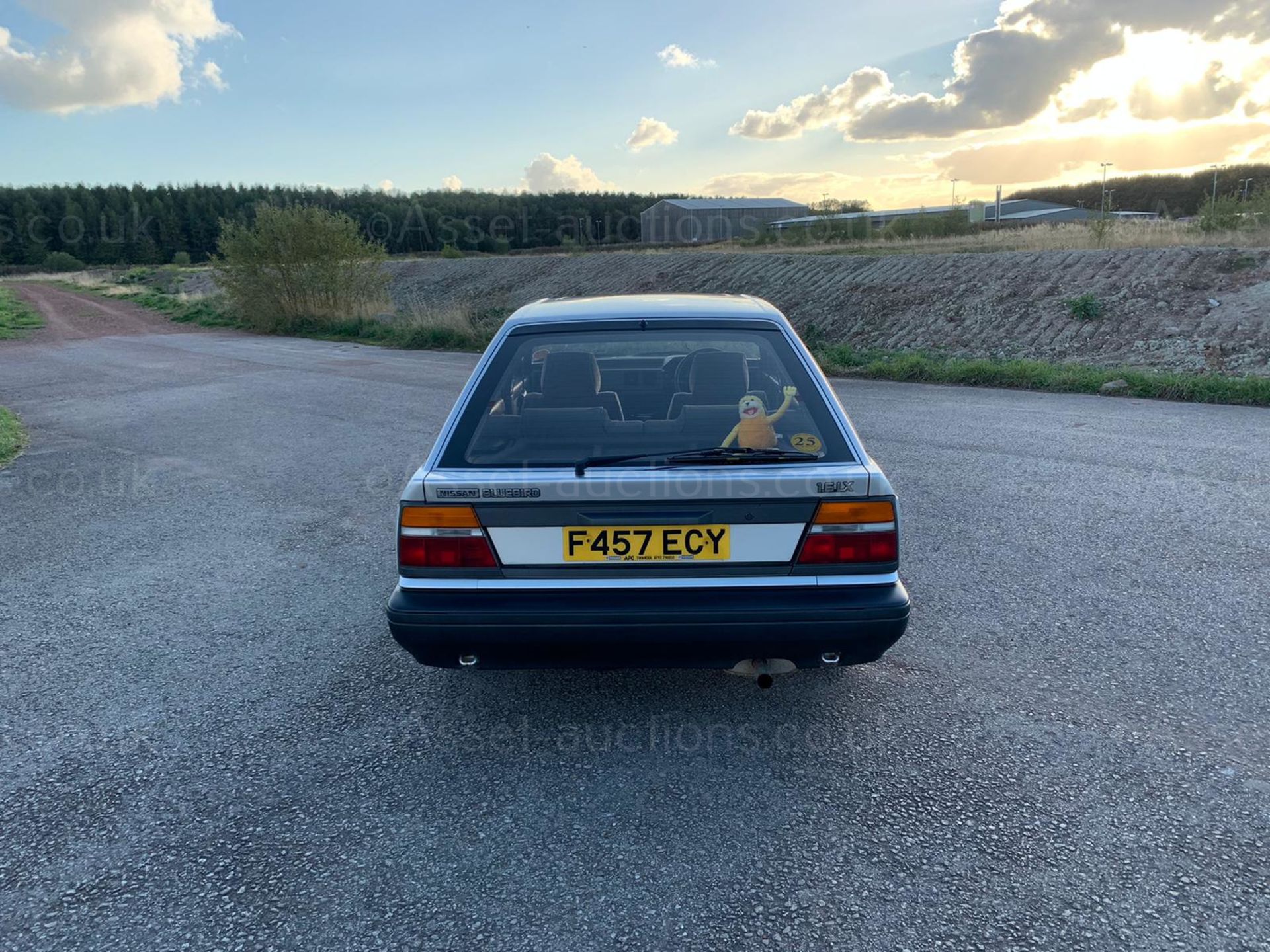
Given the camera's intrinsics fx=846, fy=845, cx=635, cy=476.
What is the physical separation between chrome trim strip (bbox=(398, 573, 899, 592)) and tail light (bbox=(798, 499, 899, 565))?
7 centimetres

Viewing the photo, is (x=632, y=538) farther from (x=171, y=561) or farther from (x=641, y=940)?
(x=171, y=561)

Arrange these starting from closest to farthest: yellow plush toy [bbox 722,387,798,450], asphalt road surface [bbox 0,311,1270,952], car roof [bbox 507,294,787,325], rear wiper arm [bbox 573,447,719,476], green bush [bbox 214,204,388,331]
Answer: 1. asphalt road surface [bbox 0,311,1270,952]
2. rear wiper arm [bbox 573,447,719,476]
3. yellow plush toy [bbox 722,387,798,450]
4. car roof [bbox 507,294,787,325]
5. green bush [bbox 214,204,388,331]

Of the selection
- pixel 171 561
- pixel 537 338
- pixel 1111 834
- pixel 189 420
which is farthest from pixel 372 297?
pixel 1111 834

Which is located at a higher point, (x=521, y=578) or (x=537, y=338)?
(x=537, y=338)

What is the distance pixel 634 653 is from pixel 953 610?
1985 millimetres

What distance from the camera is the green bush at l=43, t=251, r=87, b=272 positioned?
262ft

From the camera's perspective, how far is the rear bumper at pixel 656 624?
278cm

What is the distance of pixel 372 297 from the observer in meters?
27.0

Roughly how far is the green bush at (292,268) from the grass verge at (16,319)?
231 inches

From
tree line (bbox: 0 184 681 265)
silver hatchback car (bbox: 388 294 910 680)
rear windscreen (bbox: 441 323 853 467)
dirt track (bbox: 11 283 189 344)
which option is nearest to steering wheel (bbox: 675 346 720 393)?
rear windscreen (bbox: 441 323 853 467)

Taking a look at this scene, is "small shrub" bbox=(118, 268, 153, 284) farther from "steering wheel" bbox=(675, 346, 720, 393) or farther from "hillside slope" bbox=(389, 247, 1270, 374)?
"steering wheel" bbox=(675, 346, 720, 393)

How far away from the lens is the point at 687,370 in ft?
12.2

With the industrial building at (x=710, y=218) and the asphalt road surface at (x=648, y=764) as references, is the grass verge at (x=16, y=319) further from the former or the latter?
the industrial building at (x=710, y=218)

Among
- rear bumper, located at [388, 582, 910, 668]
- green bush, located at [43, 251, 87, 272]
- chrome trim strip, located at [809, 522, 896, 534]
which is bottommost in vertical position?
rear bumper, located at [388, 582, 910, 668]
